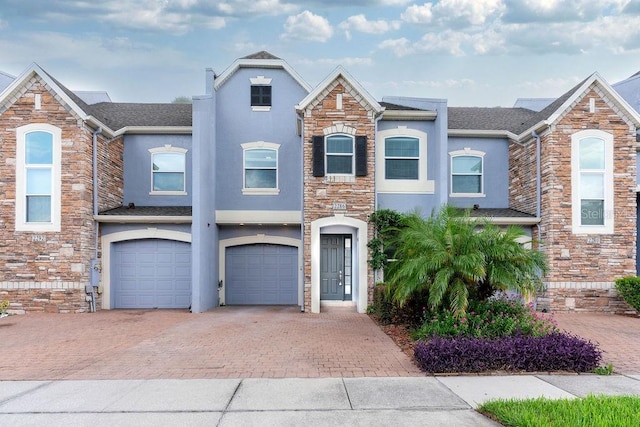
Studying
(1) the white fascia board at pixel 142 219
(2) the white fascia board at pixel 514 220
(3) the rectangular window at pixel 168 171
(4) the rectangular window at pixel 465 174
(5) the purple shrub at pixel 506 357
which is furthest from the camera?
(3) the rectangular window at pixel 168 171

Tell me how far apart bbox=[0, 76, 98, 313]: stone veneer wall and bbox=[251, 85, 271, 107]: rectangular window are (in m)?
5.66

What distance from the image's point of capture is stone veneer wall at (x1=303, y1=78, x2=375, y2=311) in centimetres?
1227

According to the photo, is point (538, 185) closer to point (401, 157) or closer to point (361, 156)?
point (401, 157)

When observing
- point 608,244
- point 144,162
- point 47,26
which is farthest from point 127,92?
point 608,244

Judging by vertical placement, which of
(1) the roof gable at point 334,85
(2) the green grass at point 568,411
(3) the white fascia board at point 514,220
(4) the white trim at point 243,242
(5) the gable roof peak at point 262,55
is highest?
(5) the gable roof peak at point 262,55

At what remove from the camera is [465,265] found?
750 centimetres

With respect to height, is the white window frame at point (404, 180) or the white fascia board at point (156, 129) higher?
the white fascia board at point (156, 129)

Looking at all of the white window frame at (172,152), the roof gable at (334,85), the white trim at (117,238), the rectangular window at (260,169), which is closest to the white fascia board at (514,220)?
the roof gable at (334,85)

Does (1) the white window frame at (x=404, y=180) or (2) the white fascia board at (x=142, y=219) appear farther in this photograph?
(1) the white window frame at (x=404, y=180)

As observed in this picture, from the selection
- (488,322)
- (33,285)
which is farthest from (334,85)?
(33,285)

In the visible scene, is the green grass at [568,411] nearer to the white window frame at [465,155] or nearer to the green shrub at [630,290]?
the green shrub at [630,290]

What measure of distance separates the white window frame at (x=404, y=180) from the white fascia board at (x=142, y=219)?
669 cm

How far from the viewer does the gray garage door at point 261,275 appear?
14.4 meters

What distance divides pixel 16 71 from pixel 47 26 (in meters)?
3.52
